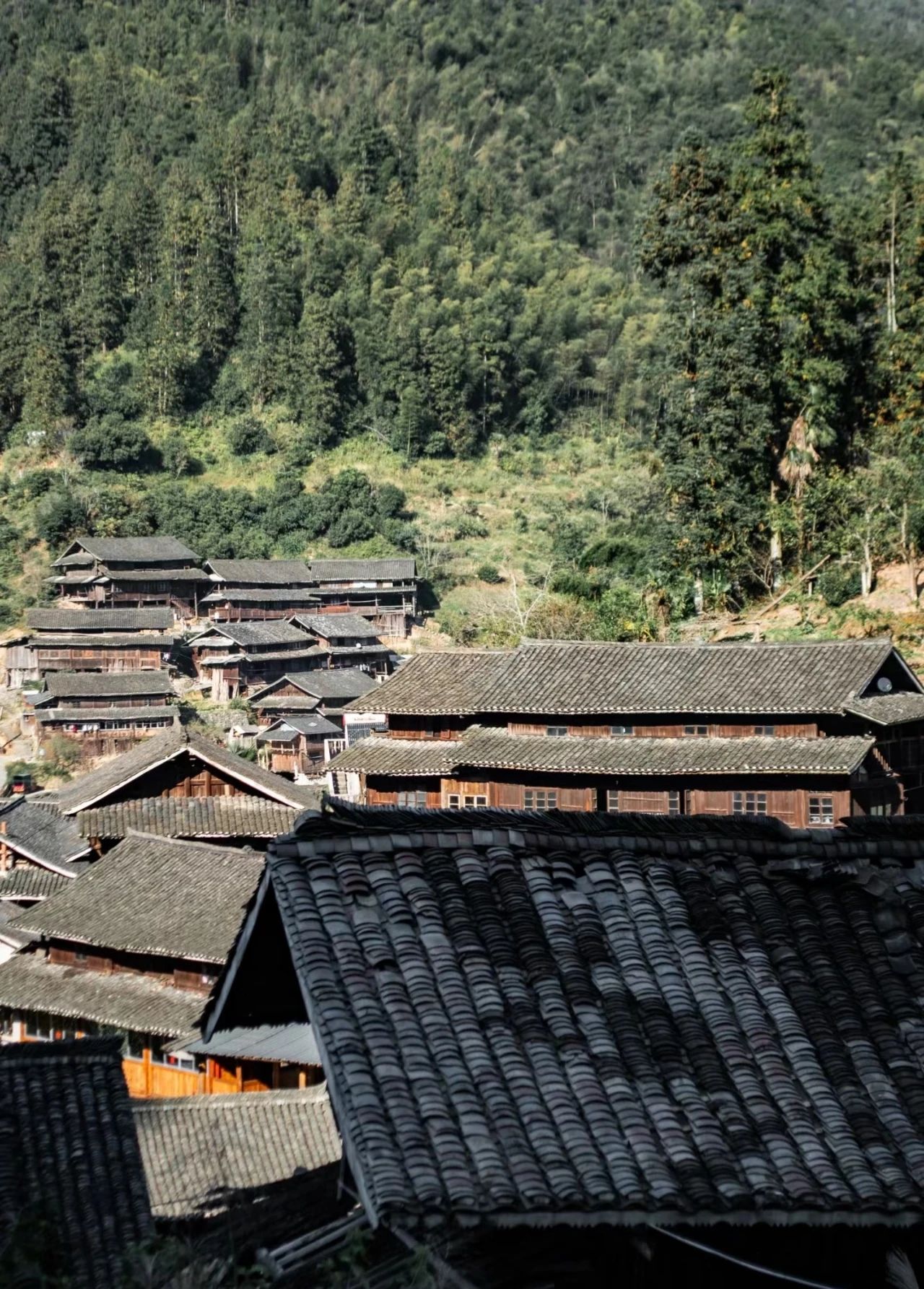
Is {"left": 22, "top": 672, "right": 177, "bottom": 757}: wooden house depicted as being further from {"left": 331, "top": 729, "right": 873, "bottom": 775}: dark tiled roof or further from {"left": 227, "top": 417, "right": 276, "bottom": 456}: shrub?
{"left": 227, "top": 417, "right": 276, "bottom": 456}: shrub

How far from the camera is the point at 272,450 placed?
7981 centimetres

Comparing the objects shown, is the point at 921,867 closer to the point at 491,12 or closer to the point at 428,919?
the point at 428,919

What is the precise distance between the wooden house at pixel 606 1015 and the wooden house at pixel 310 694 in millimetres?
47233

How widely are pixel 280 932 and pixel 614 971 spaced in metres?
1.51

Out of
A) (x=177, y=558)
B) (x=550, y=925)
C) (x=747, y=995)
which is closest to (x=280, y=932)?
(x=550, y=925)

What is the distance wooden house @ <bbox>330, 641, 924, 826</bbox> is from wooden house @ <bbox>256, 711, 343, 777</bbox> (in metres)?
23.4

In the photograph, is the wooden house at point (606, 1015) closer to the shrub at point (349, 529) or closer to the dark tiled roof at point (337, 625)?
the dark tiled roof at point (337, 625)

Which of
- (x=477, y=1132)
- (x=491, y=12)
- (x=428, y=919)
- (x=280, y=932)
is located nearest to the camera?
(x=477, y=1132)

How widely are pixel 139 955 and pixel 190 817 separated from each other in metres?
4.21

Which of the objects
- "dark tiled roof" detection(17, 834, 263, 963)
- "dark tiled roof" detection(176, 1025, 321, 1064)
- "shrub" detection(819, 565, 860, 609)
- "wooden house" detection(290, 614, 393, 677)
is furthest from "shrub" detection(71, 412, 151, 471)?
"dark tiled roof" detection(176, 1025, 321, 1064)

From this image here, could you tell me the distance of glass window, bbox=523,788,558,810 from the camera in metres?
25.4

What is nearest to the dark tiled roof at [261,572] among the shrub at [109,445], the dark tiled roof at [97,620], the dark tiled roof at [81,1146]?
the dark tiled roof at [97,620]

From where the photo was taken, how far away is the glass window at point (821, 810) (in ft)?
75.3

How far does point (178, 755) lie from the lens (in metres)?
24.2
